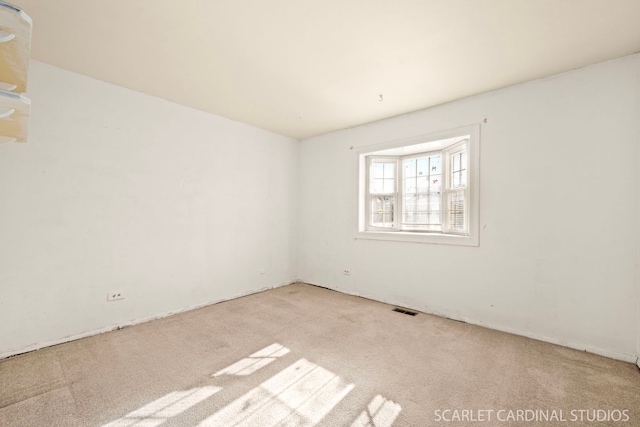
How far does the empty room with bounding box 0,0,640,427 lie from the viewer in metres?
1.93

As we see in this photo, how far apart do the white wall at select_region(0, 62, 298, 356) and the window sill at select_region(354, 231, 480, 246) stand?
5.99 ft

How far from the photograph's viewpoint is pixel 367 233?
4.34 meters

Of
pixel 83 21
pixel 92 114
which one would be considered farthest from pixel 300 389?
pixel 92 114

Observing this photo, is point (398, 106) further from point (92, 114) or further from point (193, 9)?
point (92, 114)

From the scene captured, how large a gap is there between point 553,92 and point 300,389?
3630mm

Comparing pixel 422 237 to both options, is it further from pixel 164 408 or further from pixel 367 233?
pixel 164 408

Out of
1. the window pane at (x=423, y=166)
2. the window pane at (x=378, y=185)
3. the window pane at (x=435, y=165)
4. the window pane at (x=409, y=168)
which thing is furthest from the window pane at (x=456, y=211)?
the window pane at (x=378, y=185)

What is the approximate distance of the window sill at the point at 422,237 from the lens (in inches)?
133

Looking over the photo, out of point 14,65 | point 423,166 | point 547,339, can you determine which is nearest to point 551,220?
point 547,339

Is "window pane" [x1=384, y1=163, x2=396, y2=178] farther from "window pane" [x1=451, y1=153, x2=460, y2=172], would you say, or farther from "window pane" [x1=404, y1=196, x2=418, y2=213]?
"window pane" [x1=451, y1=153, x2=460, y2=172]

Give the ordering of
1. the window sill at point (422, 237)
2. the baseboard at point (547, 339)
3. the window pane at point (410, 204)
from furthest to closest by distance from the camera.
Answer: the window pane at point (410, 204)
the window sill at point (422, 237)
the baseboard at point (547, 339)

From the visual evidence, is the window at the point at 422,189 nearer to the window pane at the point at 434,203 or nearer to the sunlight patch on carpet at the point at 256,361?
the window pane at the point at 434,203

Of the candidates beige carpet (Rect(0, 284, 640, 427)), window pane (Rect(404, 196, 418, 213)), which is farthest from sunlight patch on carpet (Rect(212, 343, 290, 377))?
window pane (Rect(404, 196, 418, 213))

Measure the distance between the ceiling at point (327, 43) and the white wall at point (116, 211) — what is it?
0.48 meters
